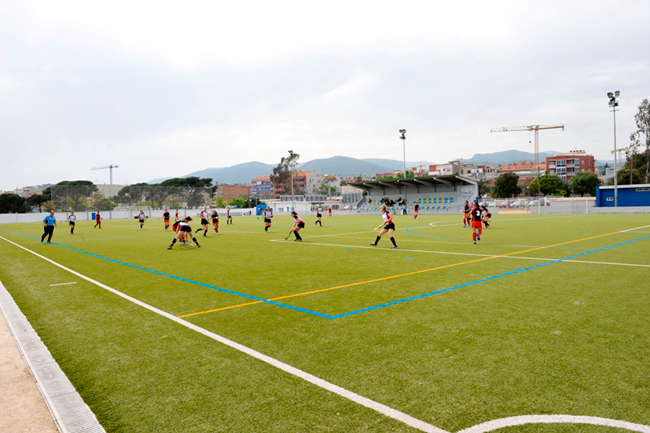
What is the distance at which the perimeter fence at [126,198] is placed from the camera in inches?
2496

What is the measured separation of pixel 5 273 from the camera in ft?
42.7

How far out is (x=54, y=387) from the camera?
4.37 meters

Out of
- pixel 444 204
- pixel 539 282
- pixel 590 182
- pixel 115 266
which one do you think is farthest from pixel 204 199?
pixel 590 182

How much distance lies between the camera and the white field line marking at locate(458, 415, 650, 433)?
343 centimetres

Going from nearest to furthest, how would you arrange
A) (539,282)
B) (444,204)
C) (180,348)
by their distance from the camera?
1. (180,348)
2. (539,282)
3. (444,204)

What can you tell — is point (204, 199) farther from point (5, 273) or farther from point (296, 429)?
point (296, 429)

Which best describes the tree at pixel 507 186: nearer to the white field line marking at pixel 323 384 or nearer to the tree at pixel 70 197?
the tree at pixel 70 197

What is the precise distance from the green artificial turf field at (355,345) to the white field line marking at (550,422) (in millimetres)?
72

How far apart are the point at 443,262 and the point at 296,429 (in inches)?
412

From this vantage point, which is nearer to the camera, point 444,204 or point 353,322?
point 353,322

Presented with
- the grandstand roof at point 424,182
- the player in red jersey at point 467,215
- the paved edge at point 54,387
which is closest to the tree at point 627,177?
the grandstand roof at point 424,182

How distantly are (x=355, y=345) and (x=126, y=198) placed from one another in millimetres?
73895

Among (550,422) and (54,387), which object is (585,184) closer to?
(550,422)

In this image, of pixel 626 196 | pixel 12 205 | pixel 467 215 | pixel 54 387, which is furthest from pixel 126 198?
pixel 626 196
